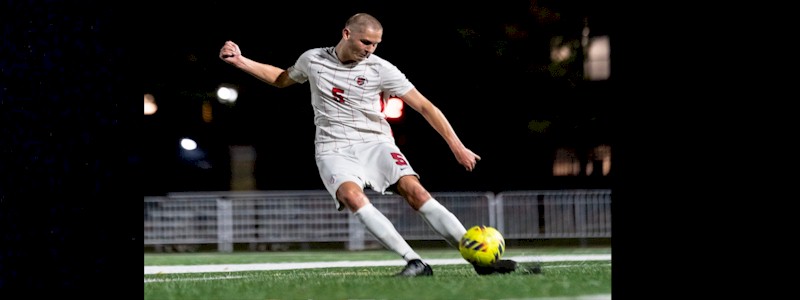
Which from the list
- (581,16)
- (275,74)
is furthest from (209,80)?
(275,74)

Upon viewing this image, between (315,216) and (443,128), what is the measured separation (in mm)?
8738

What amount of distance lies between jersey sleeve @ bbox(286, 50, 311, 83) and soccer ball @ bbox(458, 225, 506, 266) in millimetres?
1321

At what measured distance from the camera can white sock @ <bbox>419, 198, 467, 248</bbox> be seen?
6312 millimetres

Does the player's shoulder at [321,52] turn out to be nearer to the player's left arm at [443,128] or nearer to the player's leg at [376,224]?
the player's left arm at [443,128]

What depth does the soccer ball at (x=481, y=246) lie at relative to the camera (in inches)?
240

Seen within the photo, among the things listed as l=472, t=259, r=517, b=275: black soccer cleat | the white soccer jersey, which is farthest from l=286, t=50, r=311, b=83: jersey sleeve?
l=472, t=259, r=517, b=275: black soccer cleat

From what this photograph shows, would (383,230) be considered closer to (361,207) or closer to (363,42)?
(361,207)

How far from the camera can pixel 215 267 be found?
367 inches

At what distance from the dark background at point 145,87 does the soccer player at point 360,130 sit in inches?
16.0

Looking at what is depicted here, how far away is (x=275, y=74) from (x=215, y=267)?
323cm

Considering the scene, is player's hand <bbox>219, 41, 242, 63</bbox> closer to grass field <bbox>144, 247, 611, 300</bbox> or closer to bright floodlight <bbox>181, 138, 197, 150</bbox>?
grass field <bbox>144, 247, 611, 300</bbox>

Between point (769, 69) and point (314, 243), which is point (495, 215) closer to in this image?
point (314, 243)

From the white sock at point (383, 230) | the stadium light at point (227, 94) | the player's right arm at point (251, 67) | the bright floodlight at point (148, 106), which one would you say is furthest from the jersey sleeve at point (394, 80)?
the stadium light at point (227, 94)

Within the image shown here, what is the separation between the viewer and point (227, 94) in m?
12.1
